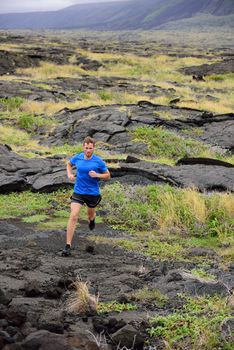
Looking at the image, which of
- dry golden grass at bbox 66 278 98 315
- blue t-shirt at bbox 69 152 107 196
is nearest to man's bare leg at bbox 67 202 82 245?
blue t-shirt at bbox 69 152 107 196

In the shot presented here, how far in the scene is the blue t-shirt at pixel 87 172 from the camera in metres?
8.45

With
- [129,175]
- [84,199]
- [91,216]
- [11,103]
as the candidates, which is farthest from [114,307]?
[11,103]

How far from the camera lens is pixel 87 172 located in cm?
844

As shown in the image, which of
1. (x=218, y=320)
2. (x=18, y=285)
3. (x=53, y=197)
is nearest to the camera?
(x=218, y=320)

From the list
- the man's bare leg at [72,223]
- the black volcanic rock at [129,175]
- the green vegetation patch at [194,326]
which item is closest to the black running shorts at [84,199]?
the man's bare leg at [72,223]

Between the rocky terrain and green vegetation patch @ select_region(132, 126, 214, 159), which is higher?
the rocky terrain

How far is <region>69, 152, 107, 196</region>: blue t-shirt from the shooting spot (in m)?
8.45

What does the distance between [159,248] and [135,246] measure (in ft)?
1.35

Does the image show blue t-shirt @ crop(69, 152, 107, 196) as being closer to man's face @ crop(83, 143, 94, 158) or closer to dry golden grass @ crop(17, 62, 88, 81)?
man's face @ crop(83, 143, 94, 158)

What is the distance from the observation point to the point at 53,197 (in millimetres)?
11617

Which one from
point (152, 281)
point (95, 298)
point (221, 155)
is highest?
point (95, 298)

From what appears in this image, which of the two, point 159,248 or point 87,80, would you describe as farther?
point 87,80

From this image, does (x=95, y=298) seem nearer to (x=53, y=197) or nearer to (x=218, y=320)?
Result: (x=218, y=320)

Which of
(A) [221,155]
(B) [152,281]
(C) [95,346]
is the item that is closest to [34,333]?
(C) [95,346]
